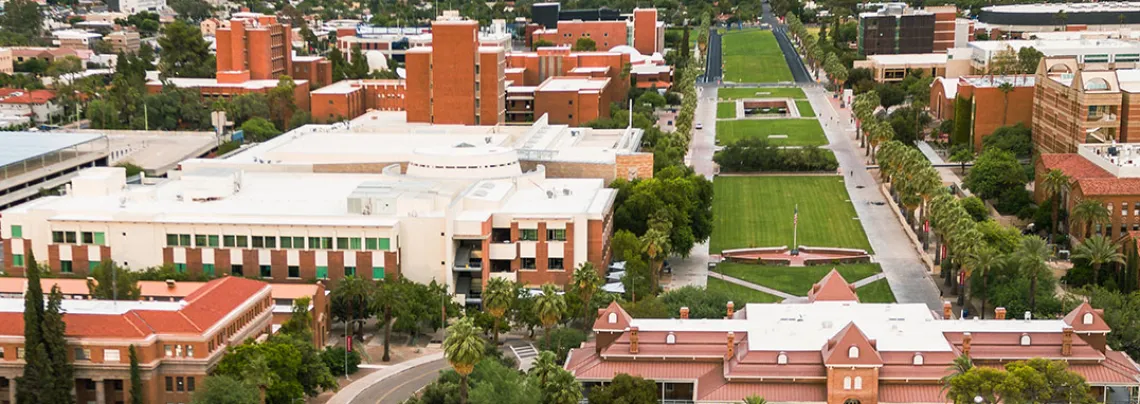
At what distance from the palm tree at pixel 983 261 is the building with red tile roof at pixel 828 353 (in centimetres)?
1158

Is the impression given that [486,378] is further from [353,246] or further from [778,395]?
[353,246]

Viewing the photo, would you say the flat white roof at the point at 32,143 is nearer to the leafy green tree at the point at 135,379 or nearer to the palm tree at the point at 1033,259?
the leafy green tree at the point at 135,379

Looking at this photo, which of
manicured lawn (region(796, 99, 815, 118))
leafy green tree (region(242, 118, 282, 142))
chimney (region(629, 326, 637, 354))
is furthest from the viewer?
manicured lawn (region(796, 99, 815, 118))

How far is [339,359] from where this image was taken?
7656 centimetres

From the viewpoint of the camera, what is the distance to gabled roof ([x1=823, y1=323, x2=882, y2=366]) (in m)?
65.6

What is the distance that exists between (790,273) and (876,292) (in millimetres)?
8008

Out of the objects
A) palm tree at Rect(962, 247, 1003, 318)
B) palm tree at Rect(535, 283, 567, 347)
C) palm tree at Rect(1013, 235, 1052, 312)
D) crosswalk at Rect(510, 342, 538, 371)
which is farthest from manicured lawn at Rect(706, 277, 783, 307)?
palm tree at Rect(1013, 235, 1052, 312)

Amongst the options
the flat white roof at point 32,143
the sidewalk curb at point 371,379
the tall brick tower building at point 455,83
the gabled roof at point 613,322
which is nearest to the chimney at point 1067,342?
the gabled roof at point 613,322

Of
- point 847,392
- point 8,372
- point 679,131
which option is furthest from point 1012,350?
point 679,131

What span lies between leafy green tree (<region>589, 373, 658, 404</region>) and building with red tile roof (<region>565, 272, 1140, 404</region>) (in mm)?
2142

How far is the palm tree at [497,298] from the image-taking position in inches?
3103

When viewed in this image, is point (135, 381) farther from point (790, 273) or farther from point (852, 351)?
point (790, 273)

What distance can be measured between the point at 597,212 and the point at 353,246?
51.7 feet

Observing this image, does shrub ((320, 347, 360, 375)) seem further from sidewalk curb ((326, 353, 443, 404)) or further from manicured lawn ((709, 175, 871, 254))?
manicured lawn ((709, 175, 871, 254))
